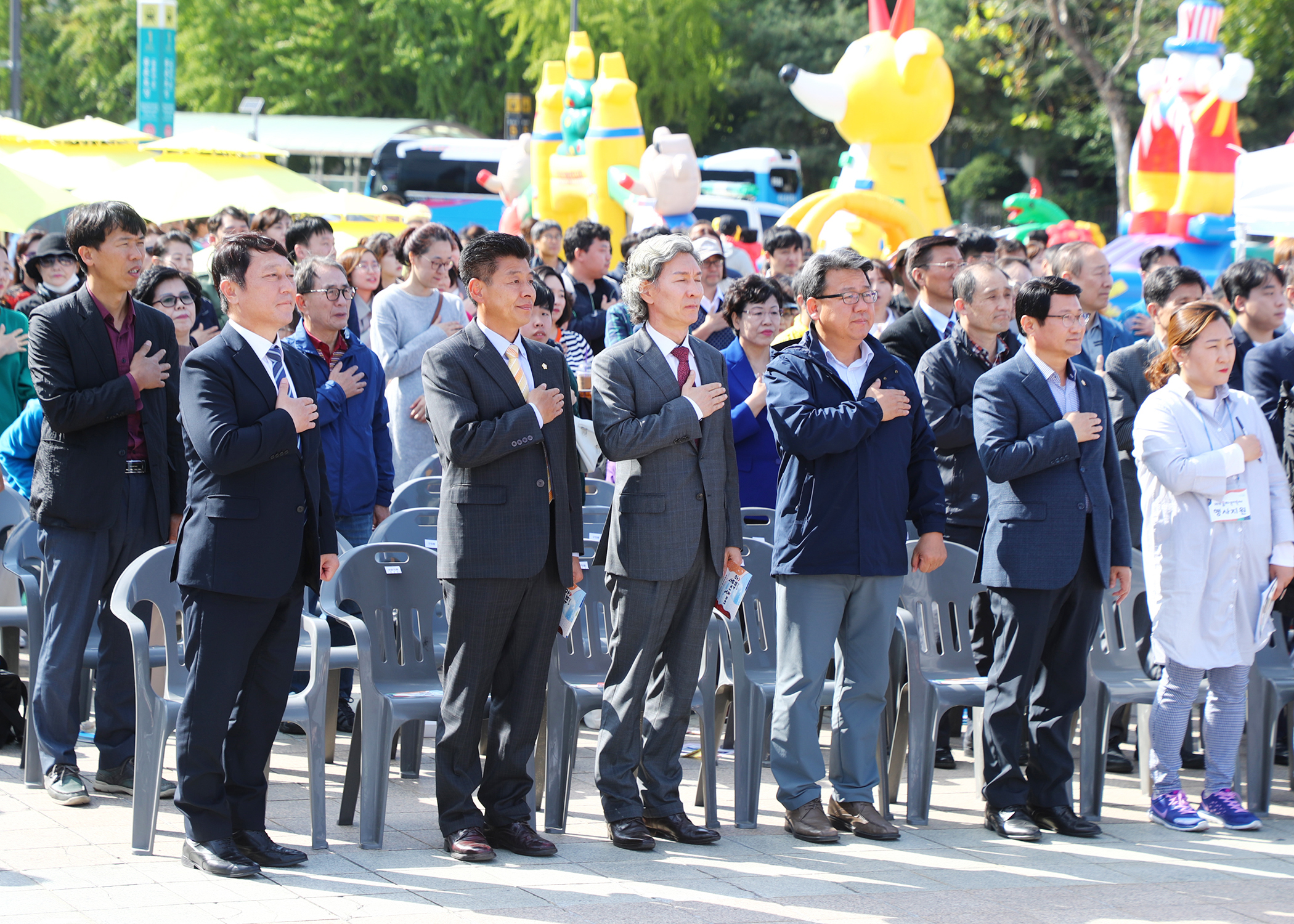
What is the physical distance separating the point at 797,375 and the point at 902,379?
1.31 feet

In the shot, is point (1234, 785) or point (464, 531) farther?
→ point (1234, 785)

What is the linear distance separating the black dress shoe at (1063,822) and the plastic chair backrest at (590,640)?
1.65 meters

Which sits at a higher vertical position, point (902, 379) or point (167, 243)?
point (167, 243)

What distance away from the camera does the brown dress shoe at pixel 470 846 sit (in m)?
4.72

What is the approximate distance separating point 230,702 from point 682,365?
1819 mm

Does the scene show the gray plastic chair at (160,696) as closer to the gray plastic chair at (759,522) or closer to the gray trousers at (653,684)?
the gray trousers at (653,684)

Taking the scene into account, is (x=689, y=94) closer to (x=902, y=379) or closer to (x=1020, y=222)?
(x=1020, y=222)

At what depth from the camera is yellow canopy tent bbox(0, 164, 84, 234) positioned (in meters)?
8.82

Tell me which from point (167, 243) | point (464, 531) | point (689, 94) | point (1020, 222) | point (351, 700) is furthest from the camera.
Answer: point (689, 94)

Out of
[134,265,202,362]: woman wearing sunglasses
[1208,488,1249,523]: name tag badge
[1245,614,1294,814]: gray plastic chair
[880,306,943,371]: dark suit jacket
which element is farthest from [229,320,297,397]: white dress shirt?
[1245,614,1294,814]: gray plastic chair

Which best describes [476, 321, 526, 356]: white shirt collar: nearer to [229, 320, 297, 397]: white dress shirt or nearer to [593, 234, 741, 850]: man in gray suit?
[593, 234, 741, 850]: man in gray suit

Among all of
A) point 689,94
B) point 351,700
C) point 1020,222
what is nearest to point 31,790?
point 351,700

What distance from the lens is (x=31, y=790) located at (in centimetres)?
533

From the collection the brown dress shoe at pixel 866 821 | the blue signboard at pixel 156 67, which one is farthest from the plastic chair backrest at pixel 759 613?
the blue signboard at pixel 156 67
